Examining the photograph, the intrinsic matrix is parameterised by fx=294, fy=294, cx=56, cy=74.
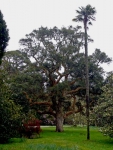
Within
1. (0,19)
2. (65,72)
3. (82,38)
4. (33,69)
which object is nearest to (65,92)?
(65,72)

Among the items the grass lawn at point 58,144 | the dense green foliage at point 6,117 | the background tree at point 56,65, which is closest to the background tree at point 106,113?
the grass lawn at point 58,144

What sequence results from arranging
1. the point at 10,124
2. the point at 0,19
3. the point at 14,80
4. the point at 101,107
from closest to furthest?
the point at 0,19, the point at 10,124, the point at 101,107, the point at 14,80

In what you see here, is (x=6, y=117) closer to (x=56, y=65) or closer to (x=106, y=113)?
(x=106, y=113)

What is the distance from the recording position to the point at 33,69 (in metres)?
35.9

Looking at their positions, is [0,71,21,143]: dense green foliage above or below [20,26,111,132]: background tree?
→ below

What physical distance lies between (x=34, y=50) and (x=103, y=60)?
8.95 metres

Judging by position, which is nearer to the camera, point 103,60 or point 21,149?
point 21,149

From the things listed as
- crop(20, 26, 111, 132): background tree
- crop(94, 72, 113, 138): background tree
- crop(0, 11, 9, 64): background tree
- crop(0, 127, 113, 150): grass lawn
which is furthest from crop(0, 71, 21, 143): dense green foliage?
crop(20, 26, 111, 132): background tree

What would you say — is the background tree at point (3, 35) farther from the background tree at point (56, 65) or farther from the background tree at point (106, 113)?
the background tree at point (56, 65)

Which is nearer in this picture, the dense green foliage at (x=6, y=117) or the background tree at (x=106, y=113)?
the dense green foliage at (x=6, y=117)

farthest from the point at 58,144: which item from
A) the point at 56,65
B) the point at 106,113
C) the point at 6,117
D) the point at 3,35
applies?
the point at 56,65

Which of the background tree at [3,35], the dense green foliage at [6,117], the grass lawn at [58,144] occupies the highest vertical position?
the background tree at [3,35]

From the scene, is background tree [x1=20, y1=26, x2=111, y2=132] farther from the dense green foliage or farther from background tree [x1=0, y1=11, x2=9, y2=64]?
background tree [x1=0, y1=11, x2=9, y2=64]

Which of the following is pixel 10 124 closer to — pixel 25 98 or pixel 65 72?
pixel 25 98
